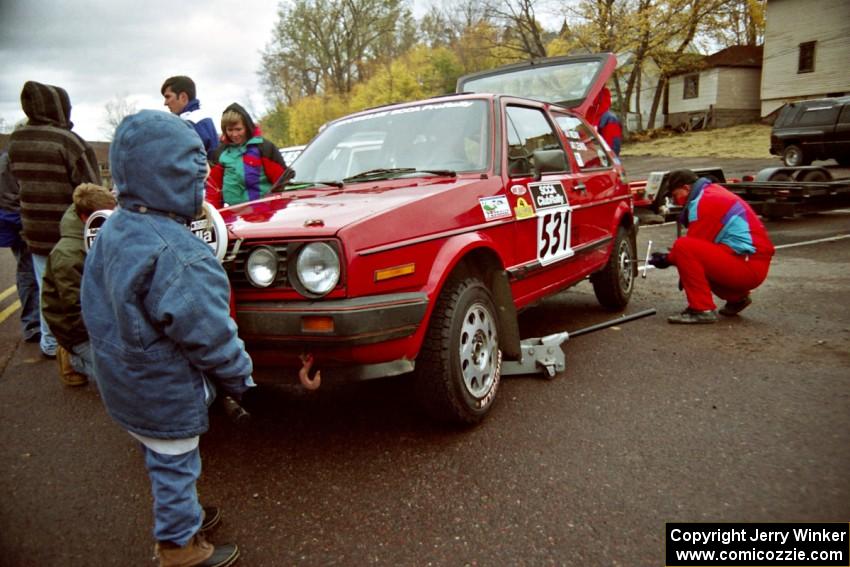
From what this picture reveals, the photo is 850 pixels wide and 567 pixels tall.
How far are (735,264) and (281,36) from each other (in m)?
51.2

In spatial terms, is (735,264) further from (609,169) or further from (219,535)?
(219,535)

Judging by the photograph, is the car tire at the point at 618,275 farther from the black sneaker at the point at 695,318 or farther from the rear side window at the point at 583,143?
the rear side window at the point at 583,143

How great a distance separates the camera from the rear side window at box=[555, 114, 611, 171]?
4980mm

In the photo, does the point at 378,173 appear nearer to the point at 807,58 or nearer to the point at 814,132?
the point at 814,132

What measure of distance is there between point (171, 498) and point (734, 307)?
15.9 feet

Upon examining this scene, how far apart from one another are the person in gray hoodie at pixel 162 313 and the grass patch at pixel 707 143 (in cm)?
2538

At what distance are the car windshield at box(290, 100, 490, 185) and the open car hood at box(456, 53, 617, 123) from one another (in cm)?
322

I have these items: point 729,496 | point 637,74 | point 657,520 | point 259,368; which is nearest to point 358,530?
point 259,368

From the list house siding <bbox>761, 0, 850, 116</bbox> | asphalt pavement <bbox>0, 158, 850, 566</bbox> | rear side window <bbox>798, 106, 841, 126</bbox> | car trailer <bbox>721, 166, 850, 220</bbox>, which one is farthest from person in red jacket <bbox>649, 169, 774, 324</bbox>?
house siding <bbox>761, 0, 850, 116</bbox>

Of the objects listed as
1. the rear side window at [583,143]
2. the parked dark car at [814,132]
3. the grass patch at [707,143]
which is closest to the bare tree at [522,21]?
the grass patch at [707,143]

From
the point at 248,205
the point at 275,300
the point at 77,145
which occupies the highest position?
the point at 77,145

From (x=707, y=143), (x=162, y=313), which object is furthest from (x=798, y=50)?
(x=162, y=313)

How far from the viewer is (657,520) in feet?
7.72

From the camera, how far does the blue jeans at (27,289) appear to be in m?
5.19
